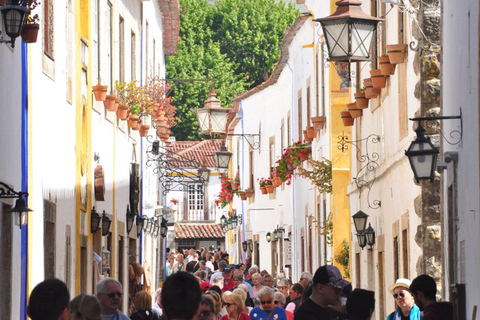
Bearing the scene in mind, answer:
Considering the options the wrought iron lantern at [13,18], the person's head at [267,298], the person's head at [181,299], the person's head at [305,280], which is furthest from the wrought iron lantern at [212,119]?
the person's head at [181,299]

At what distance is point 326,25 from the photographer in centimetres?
1231

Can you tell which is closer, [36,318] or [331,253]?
[36,318]

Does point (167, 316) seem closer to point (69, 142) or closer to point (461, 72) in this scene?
point (461, 72)

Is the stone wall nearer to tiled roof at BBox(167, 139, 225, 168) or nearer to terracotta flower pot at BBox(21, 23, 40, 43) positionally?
terracotta flower pot at BBox(21, 23, 40, 43)

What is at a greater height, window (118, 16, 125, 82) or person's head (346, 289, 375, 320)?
window (118, 16, 125, 82)

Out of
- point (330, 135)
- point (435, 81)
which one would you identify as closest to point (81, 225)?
point (435, 81)

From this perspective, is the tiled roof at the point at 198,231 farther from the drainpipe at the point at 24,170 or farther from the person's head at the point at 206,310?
the person's head at the point at 206,310

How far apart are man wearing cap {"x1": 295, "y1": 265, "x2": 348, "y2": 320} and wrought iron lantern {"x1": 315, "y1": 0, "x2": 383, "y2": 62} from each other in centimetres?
422

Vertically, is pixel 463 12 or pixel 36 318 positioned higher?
pixel 463 12

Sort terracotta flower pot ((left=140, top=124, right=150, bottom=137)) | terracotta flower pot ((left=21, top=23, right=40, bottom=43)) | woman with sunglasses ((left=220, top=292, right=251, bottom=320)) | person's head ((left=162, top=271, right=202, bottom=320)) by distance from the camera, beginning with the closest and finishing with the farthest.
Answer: person's head ((left=162, top=271, right=202, bottom=320)) → terracotta flower pot ((left=21, top=23, right=40, bottom=43)) → woman with sunglasses ((left=220, top=292, right=251, bottom=320)) → terracotta flower pot ((left=140, top=124, right=150, bottom=137))

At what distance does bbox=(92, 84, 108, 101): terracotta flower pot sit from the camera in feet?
64.6

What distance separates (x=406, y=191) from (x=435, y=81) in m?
2.00

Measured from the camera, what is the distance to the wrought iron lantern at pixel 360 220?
61.0 feet

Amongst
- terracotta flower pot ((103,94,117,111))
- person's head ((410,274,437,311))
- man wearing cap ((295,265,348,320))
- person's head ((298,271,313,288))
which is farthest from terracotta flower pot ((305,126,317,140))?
man wearing cap ((295,265,348,320))
